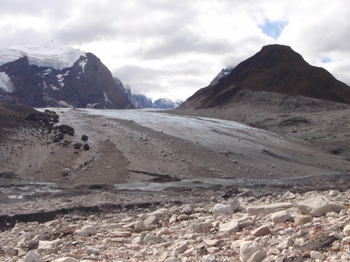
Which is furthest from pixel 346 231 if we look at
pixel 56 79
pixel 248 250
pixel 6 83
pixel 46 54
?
pixel 46 54

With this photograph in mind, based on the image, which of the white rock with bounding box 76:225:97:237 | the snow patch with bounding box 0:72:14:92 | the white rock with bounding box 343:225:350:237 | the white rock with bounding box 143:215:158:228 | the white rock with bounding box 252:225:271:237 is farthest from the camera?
the snow patch with bounding box 0:72:14:92

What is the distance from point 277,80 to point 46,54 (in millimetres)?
121571

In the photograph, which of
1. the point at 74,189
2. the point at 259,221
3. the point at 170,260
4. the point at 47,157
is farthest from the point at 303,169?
the point at 170,260

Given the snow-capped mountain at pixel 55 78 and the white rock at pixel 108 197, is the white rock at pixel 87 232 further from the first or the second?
the snow-capped mountain at pixel 55 78

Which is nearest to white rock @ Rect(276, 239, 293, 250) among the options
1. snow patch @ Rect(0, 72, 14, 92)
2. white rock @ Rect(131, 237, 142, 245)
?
white rock @ Rect(131, 237, 142, 245)

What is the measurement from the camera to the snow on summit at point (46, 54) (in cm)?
14350

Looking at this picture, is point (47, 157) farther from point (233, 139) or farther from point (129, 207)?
point (233, 139)

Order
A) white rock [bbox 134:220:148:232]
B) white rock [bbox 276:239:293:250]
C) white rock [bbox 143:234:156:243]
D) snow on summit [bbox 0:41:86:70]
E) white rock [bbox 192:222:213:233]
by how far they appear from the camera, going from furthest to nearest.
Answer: snow on summit [bbox 0:41:86:70] < white rock [bbox 134:220:148:232] < white rock [bbox 143:234:156:243] < white rock [bbox 192:222:213:233] < white rock [bbox 276:239:293:250]

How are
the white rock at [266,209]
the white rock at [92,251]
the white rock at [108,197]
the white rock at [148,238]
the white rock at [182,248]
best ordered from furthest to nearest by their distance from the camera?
the white rock at [108,197] → the white rock at [266,209] → the white rock at [148,238] → the white rock at [92,251] → the white rock at [182,248]

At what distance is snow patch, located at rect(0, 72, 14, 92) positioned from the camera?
134m

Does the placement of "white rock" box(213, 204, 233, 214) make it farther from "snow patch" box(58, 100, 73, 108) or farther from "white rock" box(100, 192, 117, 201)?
"snow patch" box(58, 100, 73, 108)

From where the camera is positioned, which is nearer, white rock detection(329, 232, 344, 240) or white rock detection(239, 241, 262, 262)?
white rock detection(329, 232, 344, 240)

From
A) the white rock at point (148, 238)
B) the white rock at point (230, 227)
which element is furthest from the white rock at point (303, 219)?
the white rock at point (148, 238)

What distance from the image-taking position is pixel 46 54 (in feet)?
516
